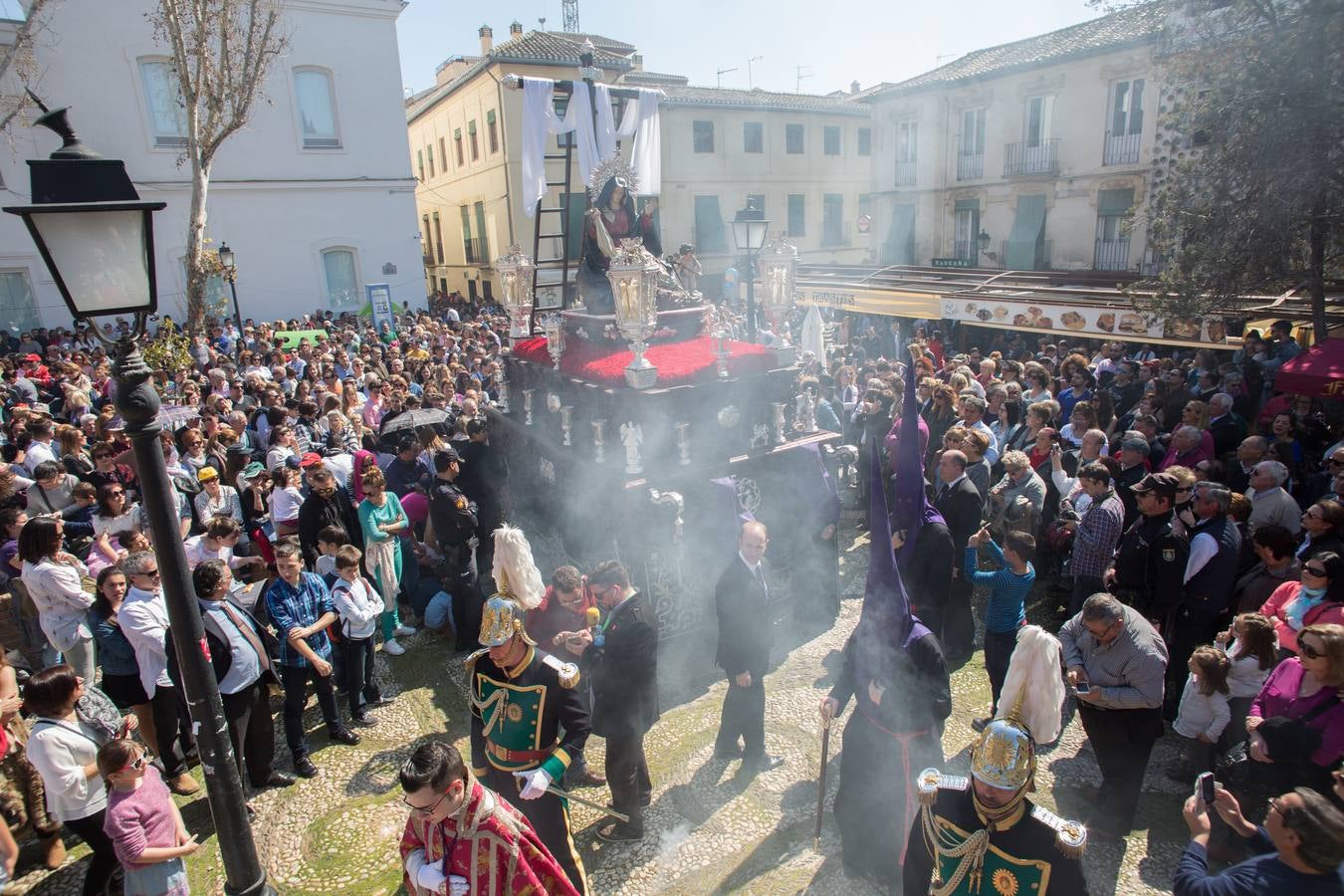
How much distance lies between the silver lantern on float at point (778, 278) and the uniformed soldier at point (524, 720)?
4813 mm

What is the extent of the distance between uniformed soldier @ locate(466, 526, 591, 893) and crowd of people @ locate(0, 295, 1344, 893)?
0.01 metres

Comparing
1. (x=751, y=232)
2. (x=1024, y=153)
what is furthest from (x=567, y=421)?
(x=1024, y=153)

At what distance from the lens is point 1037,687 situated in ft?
9.60

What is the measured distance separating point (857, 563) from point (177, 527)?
6431mm

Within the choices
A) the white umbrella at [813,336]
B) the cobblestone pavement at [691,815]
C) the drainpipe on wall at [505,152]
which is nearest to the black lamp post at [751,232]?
the white umbrella at [813,336]

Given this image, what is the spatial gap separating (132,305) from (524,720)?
8.28ft

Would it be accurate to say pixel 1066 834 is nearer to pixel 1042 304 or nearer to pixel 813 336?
pixel 813 336

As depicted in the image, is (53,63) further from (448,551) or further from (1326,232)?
(1326,232)

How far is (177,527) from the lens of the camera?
3.26 meters

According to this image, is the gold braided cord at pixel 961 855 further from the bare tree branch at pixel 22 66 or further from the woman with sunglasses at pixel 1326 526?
the bare tree branch at pixel 22 66

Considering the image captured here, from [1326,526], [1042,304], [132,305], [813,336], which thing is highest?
[132,305]

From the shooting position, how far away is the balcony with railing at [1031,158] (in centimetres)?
2247

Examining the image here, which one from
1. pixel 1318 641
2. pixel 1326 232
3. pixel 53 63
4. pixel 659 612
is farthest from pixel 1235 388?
pixel 53 63

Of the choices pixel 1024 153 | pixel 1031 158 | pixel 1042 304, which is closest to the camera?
pixel 1042 304
